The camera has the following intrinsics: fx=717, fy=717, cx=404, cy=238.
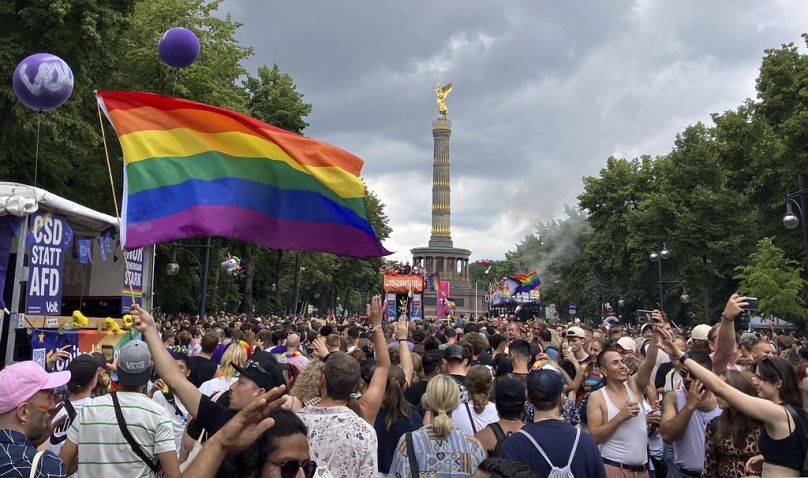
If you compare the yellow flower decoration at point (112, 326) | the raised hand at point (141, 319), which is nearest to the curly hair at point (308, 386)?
the raised hand at point (141, 319)

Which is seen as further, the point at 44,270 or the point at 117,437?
the point at 44,270

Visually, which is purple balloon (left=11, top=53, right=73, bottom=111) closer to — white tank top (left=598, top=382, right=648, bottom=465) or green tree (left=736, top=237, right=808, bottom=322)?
white tank top (left=598, top=382, right=648, bottom=465)

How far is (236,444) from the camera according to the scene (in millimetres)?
2672

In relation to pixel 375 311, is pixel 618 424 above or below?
below

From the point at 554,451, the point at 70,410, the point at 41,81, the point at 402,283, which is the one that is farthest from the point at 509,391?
the point at 402,283

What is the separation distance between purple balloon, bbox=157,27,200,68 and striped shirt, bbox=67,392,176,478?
599 cm

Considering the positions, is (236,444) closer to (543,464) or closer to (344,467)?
(344,467)

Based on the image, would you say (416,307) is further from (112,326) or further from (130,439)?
(130,439)

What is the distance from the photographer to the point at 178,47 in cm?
885

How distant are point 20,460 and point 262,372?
4.17 feet

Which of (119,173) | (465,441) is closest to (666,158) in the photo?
(119,173)

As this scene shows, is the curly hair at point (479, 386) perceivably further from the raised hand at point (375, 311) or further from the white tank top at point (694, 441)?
the white tank top at point (694, 441)

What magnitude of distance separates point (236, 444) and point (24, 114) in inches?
722

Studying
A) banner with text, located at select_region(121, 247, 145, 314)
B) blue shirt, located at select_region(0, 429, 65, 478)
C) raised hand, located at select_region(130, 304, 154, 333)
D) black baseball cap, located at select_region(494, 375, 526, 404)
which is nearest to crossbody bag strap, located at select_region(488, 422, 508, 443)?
black baseball cap, located at select_region(494, 375, 526, 404)
